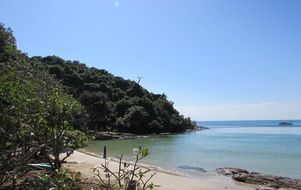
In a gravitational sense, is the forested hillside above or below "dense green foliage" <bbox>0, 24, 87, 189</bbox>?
above

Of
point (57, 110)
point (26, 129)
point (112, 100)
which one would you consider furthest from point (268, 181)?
point (112, 100)

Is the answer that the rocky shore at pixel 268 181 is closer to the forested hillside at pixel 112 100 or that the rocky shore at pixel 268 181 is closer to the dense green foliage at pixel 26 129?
the dense green foliage at pixel 26 129

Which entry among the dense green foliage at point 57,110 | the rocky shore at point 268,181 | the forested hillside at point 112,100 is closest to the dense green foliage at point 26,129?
the dense green foliage at point 57,110

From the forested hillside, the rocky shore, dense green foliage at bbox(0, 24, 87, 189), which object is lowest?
the rocky shore

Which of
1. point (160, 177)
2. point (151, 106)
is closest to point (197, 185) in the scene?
point (160, 177)

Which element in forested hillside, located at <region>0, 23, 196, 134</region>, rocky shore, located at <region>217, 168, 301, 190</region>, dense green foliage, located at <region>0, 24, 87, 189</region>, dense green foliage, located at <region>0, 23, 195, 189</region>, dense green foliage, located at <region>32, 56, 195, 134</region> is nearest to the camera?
dense green foliage, located at <region>0, 24, 87, 189</region>

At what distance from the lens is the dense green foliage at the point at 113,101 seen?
2414 inches

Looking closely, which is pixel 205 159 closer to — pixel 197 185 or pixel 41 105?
pixel 197 185

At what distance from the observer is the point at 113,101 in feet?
247

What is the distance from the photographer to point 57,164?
472 inches

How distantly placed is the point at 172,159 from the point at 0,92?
25.8 meters

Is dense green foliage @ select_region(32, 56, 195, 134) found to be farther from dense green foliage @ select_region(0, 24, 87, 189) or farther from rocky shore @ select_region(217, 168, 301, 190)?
dense green foliage @ select_region(0, 24, 87, 189)

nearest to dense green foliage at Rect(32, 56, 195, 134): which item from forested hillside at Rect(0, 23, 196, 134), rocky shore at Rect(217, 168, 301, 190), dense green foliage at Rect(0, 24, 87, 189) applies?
forested hillside at Rect(0, 23, 196, 134)

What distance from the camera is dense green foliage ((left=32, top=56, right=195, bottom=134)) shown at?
61.3 metres
